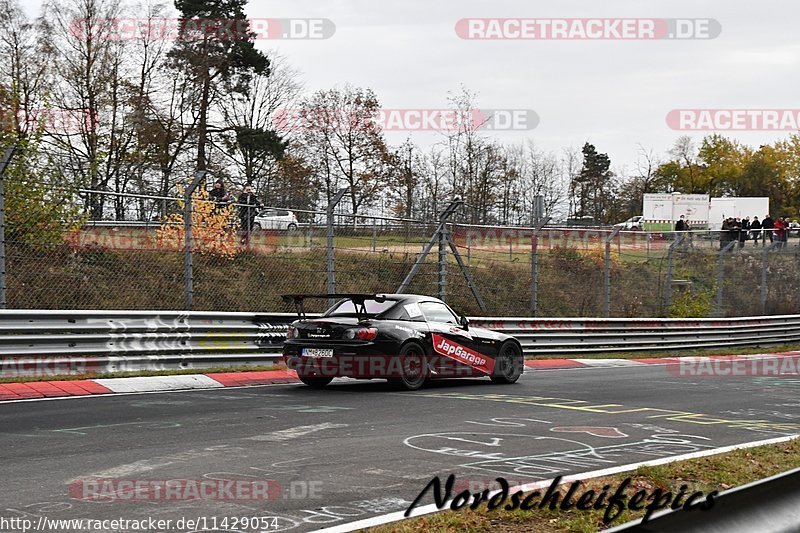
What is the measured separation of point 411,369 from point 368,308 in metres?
1.04

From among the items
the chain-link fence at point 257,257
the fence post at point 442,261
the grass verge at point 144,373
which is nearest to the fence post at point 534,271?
the chain-link fence at point 257,257

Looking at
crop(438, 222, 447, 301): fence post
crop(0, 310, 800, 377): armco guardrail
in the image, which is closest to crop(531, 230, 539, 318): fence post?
crop(0, 310, 800, 377): armco guardrail

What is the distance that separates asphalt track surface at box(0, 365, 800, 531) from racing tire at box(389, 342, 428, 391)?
0.81 ft

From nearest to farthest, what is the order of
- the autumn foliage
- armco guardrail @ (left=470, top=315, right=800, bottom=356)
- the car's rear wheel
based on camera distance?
Result: the car's rear wheel → the autumn foliage → armco guardrail @ (left=470, top=315, right=800, bottom=356)

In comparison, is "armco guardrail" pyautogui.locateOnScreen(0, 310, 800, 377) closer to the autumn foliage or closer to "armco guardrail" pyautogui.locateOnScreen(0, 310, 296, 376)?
"armco guardrail" pyautogui.locateOnScreen(0, 310, 296, 376)

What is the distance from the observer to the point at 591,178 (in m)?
80.2

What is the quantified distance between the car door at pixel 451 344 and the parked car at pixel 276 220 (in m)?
4.25

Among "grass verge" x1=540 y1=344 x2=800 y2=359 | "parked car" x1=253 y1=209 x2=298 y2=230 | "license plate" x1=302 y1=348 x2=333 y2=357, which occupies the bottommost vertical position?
"grass verge" x1=540 y1=344 x2=800 y2=359

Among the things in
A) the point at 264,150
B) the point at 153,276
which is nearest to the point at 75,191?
the point at 153,276

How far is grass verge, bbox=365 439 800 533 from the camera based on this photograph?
18.9 ft

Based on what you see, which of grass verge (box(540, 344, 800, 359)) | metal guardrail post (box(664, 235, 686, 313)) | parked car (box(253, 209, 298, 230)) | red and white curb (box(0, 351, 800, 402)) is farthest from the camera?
metal guardrail post (box(664, 235, 686, 313))

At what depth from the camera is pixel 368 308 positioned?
13844mm

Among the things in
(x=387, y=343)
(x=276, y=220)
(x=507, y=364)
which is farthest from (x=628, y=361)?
(x=387, y=343)

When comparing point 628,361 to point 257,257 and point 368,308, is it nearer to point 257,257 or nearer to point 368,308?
point 257,257
